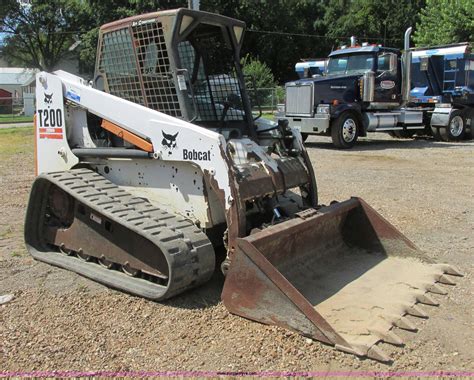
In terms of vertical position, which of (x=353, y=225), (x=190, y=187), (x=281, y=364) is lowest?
(x=281, y=364)

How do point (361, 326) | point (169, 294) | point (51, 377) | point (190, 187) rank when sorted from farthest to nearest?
point (190, 187)
point (169, 294)
point (361, 326)
point (51, 377)

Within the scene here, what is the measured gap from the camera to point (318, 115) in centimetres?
1494

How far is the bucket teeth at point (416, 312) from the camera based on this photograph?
3947mm

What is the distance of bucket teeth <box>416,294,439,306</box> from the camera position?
4.17 metres

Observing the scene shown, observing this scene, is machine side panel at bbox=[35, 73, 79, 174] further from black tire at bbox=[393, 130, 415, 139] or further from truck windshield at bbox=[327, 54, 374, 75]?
black tire at bbox=[393, 130, 415, 139]

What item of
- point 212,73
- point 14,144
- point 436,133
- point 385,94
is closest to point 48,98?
point 212,73

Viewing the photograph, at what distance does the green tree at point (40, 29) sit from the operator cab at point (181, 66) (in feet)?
147

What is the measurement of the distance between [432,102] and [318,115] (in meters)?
5.71

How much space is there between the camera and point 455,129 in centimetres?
1834

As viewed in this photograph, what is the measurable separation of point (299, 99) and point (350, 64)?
2.08 metres

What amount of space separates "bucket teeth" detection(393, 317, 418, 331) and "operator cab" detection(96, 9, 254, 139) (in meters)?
2.37

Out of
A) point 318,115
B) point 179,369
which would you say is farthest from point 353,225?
point 318,115

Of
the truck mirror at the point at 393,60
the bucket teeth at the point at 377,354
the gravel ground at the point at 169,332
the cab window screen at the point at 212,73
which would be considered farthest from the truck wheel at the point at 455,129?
the bucket teeth at the point at 377,354

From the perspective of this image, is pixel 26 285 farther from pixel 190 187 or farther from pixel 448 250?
pixel 448 250
